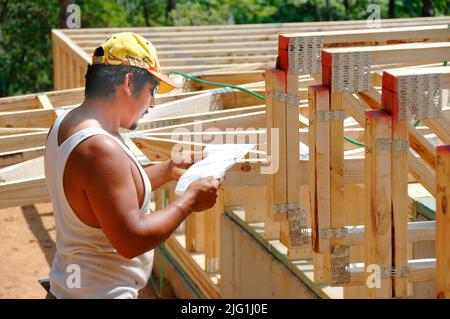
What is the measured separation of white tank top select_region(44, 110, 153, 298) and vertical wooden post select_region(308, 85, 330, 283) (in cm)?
148

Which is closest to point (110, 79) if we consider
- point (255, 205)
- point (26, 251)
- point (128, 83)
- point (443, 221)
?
point (128, 83)

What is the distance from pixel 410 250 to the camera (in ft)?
23.8

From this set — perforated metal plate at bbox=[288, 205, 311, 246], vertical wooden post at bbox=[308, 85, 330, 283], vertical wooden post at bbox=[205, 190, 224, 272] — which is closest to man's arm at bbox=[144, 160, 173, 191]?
vertical wooden post at bbox=[308, 85, 330, 283]

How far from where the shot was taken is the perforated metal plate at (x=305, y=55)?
550 centimetres

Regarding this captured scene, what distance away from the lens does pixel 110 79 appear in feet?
13.9

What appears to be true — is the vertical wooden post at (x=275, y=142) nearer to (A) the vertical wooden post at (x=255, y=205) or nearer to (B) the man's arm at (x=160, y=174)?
(B) the man's arm at (x=160, y=174)

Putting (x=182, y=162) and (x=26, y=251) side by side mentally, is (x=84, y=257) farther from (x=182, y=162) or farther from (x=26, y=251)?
(x=26, y=251)

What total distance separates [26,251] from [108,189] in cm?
984

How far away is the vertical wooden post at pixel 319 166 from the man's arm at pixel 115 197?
1619 millimetres

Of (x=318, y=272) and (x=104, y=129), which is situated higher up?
(x=104, y=129)
